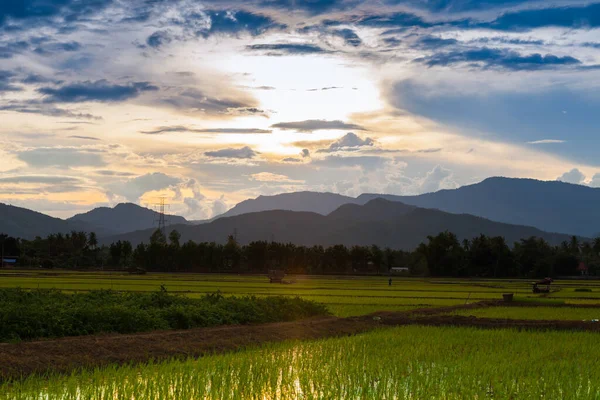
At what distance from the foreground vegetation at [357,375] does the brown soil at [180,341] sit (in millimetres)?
1131

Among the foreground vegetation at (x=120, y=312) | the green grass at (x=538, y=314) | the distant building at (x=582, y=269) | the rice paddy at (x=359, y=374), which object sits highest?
the distant building at (x=582, y=269)

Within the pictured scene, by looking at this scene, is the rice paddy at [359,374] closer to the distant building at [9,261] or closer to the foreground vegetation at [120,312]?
the foreground vegetation at [120,312]

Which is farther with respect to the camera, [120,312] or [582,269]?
[582,269]

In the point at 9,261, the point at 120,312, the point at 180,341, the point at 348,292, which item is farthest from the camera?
the point at 9,261

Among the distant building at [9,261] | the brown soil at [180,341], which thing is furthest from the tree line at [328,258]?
the brown soil at [180,341]

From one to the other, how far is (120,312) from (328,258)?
127340 millimetres

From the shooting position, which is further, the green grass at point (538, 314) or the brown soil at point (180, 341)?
the green grass at point (538, 314)

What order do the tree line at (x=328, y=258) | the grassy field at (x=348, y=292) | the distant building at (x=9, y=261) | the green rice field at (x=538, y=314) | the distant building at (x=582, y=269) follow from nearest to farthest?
the green rice field at (x=538, y=314), the grassy field at (x=348, y=292), the distant building at (x=582, y=269), the tree line at (x=328, y=258), the distant building at (x=9, y=261)

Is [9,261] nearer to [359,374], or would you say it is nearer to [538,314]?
[538,314]

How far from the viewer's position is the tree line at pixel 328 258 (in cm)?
12450

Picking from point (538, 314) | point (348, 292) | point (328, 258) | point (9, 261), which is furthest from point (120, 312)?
point (9, 261)

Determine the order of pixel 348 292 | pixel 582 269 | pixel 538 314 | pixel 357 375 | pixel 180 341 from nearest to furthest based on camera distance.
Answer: pixel 357 375 < pixel 180 341 < pixel 538 314 < pixel 348 292 < pixel 582 269

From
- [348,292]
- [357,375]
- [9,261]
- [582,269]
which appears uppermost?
[582,269]

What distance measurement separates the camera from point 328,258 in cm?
14875
